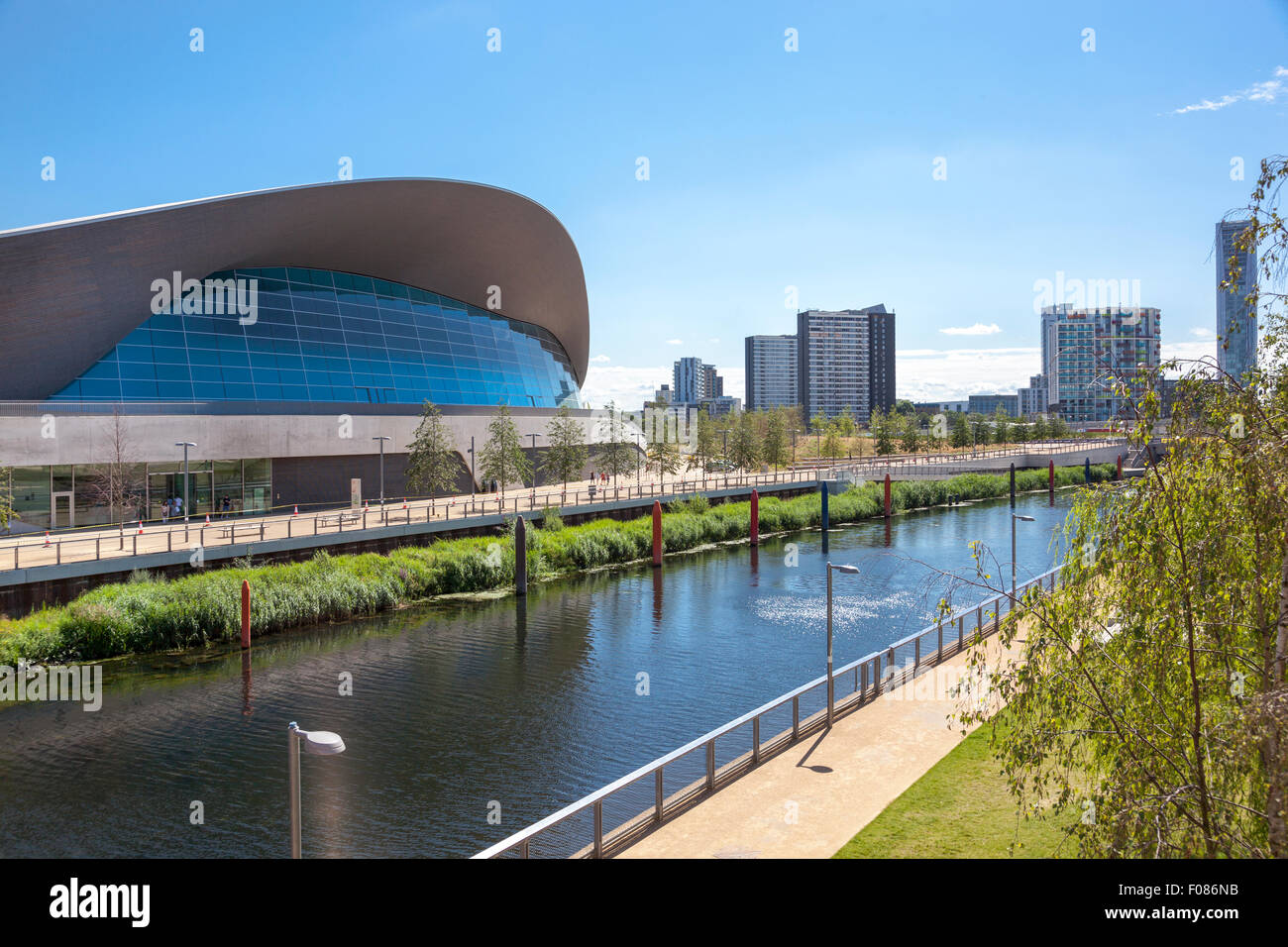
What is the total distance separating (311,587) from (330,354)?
873 inches

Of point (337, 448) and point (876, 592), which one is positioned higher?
point (337, 448)

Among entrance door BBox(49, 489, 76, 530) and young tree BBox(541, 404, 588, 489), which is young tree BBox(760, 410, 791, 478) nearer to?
young tree BBox(541, 404, 588, 489)

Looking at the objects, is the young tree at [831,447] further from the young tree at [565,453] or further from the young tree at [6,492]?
the young tree at [6,492]

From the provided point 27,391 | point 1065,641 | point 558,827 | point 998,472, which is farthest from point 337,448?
point 998,472

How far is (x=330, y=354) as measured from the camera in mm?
43188

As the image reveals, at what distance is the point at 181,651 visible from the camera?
20578mm

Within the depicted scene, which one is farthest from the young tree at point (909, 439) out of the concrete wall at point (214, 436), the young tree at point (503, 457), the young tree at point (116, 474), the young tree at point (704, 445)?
the young tree at point (116, 474)

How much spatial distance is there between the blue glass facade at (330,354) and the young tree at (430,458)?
4530 mm

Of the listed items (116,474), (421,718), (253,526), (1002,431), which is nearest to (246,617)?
(253,526)

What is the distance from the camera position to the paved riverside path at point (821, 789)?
869 cm
